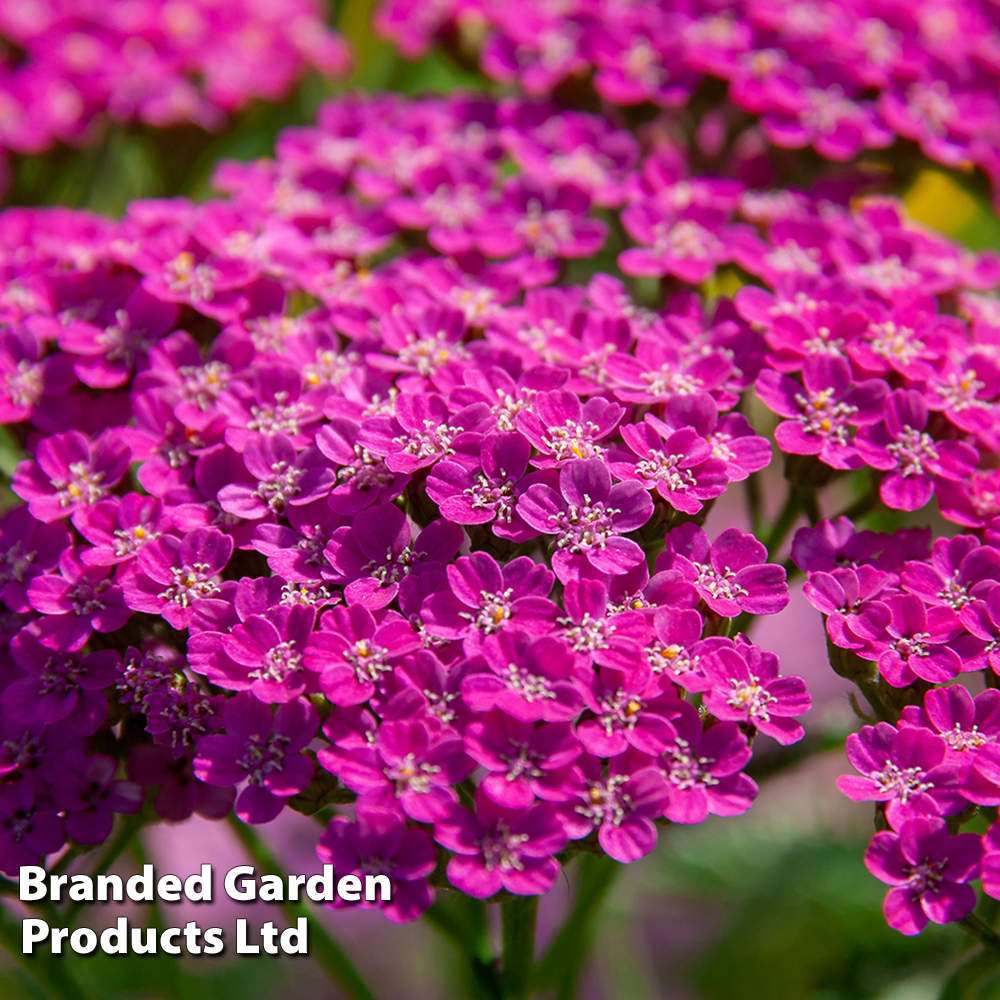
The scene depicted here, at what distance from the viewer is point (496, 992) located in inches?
71.1

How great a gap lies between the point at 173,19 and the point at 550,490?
7.76 feet

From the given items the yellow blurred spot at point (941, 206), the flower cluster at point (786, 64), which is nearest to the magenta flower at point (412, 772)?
the flower cluster at point (786, 64)

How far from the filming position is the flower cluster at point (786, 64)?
8.53 ft

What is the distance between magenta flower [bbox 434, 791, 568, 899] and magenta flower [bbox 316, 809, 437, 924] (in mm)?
36

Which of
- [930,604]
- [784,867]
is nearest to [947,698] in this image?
[930,604]

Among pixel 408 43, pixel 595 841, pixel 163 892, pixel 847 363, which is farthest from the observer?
pixel 408 43

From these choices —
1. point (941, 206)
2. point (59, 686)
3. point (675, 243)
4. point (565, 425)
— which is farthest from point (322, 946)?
point (941, 206)

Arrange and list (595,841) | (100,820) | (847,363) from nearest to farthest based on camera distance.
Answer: (595,841), (100,820), (847,363)

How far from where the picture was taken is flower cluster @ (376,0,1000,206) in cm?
260

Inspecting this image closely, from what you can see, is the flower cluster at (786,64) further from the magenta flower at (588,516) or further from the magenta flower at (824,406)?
the magenta flower at (588,516)

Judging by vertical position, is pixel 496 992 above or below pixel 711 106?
below

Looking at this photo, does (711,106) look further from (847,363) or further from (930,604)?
(930,604)

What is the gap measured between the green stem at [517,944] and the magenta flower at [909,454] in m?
0.95

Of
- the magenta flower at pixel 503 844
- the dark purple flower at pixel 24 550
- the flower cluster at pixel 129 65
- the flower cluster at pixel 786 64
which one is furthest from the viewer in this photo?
the flower cluster at pixel 129 65
